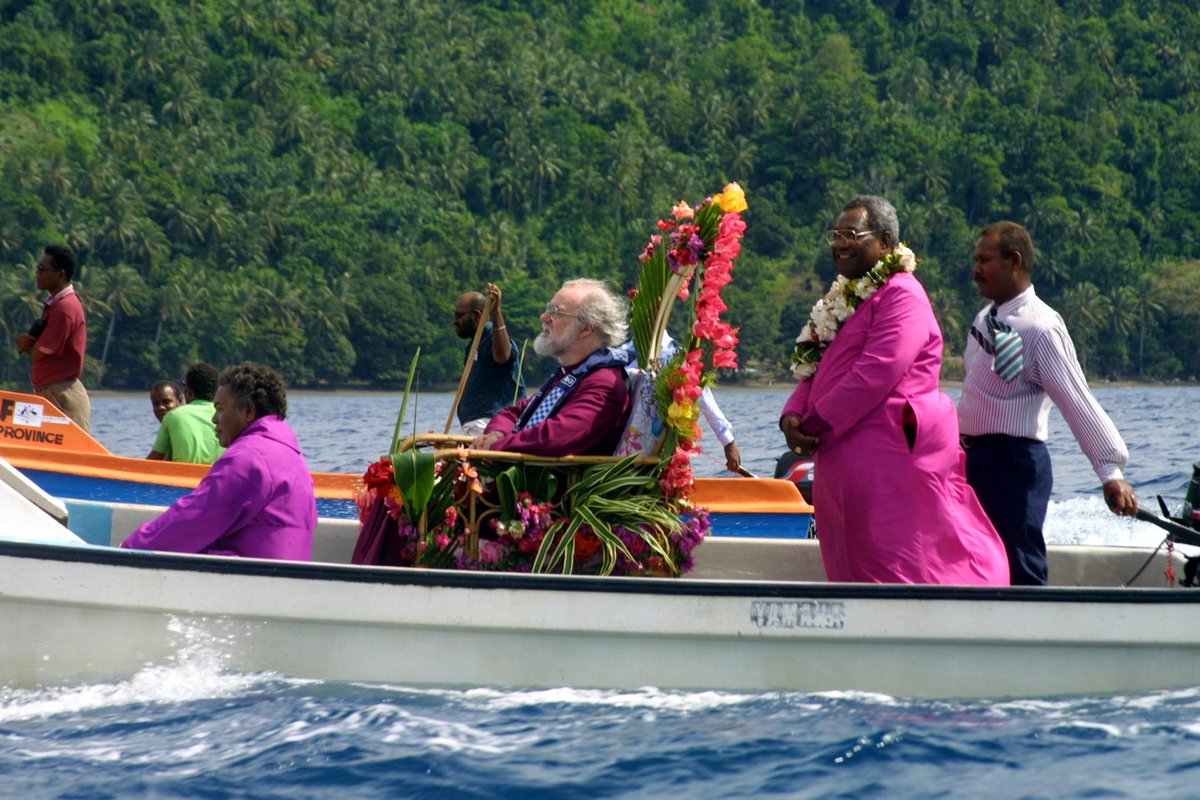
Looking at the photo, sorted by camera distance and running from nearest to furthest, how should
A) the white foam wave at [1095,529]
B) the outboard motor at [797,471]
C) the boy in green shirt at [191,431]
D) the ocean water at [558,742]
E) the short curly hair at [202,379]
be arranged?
the ocean water at [558,742] < the short curly hair at [202,379] < the boy in green shirt at [191,431] < the outboard motor at [797,471] < the white foam wave at [1095,529]

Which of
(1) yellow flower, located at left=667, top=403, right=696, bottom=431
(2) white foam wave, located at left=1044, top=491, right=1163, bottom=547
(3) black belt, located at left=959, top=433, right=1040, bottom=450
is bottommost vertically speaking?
(2) white foam wave, located at left=1044, top=491, right=1163, bottom=547

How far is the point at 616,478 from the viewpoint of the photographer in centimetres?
593

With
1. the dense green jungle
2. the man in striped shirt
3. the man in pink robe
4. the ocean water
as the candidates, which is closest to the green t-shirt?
the ocean water

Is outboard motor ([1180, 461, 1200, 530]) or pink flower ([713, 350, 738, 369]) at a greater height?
pink flower ([713, 350, 738, 369])

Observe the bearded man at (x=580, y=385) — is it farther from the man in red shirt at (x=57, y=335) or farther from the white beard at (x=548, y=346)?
the man in red shirt at (x=57, y=335)

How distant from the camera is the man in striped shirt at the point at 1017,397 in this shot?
5812 mm

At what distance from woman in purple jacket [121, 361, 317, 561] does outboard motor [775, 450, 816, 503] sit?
4.71 metres

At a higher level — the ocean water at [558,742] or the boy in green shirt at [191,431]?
the boy in green shirt at [191,431]

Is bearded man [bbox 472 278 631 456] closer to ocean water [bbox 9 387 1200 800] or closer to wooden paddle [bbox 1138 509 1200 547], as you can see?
ocean water [bbox 9 387 1200 800]

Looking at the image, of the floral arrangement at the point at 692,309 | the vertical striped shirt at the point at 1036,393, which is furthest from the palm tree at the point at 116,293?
the vertical striped shirt at the point at 1036,393

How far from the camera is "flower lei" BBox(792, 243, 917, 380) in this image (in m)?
5.68

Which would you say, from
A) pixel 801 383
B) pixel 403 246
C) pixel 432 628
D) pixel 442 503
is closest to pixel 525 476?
pixel 442 503

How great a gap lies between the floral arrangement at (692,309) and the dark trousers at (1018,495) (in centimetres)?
101

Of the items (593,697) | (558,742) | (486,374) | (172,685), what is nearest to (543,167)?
(486,374)
